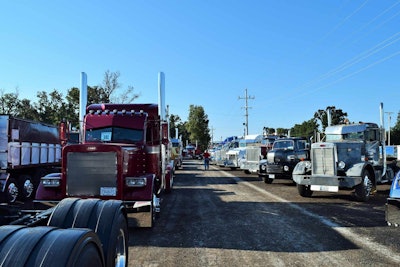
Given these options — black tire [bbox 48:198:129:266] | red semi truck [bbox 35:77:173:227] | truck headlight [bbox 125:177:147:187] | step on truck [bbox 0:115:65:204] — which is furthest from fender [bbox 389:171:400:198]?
step on truck [bbox 0:115:65:204]

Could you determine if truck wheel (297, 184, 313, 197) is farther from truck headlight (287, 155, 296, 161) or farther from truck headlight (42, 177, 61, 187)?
truck headlight (42, 177, 61, 187)

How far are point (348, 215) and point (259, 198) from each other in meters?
3.92

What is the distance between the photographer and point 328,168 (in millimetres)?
13438

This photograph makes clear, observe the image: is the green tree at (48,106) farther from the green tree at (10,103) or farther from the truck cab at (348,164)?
the truck cab at (348,164)

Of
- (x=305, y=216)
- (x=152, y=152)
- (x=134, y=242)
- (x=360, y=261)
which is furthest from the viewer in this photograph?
(x=152, y=152)

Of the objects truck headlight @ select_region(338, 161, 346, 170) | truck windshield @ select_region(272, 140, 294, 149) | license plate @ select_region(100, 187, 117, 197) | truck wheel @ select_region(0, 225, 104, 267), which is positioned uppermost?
truck windshield @ select_region(272, 140, 294, 149)

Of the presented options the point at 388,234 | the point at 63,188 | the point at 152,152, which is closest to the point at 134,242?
the point at 63,188

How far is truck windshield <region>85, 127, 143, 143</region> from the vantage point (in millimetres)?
9883

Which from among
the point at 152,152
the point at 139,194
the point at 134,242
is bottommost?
the point at 134,242

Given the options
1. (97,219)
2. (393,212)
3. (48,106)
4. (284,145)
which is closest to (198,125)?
(48,106)

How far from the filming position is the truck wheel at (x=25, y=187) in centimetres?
1355

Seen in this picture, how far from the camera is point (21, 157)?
13.4 meters

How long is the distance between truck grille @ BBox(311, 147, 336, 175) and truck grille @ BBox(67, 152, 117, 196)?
8.61 metres

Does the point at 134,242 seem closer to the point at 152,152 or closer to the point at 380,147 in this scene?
the point at 152,152
